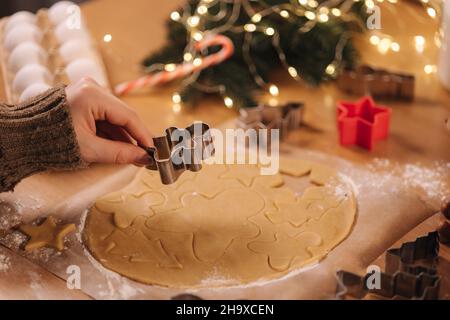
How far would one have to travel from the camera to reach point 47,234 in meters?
1.00

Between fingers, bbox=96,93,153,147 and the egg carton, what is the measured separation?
0.75 ft

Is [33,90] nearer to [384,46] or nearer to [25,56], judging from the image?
[25,56]

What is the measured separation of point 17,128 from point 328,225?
47cm

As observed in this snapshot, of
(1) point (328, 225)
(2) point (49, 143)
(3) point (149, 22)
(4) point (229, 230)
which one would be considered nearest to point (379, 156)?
(1) point (328, 225)

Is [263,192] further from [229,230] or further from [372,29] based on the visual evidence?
[372,29]

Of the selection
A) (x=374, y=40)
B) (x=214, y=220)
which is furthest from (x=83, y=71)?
(x=374, y=40)

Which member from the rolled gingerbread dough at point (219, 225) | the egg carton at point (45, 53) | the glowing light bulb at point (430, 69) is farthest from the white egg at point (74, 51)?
the glowing light bulb at point (430, 69)

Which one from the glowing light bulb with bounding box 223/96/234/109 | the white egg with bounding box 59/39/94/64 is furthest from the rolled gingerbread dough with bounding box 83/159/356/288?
the white egg with bounding box 59/39/94/64

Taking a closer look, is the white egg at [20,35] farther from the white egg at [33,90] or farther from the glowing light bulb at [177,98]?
the glowing light bulb at [177,98]

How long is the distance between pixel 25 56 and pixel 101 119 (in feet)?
1.15

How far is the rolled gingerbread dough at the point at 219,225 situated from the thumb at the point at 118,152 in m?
0.09

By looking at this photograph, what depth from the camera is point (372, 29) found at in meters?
1.51

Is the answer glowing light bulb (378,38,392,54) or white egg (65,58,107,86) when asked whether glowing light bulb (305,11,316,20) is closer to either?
glowing light bulb (378,38,392,54)

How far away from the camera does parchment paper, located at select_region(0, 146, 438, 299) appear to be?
897 mm
